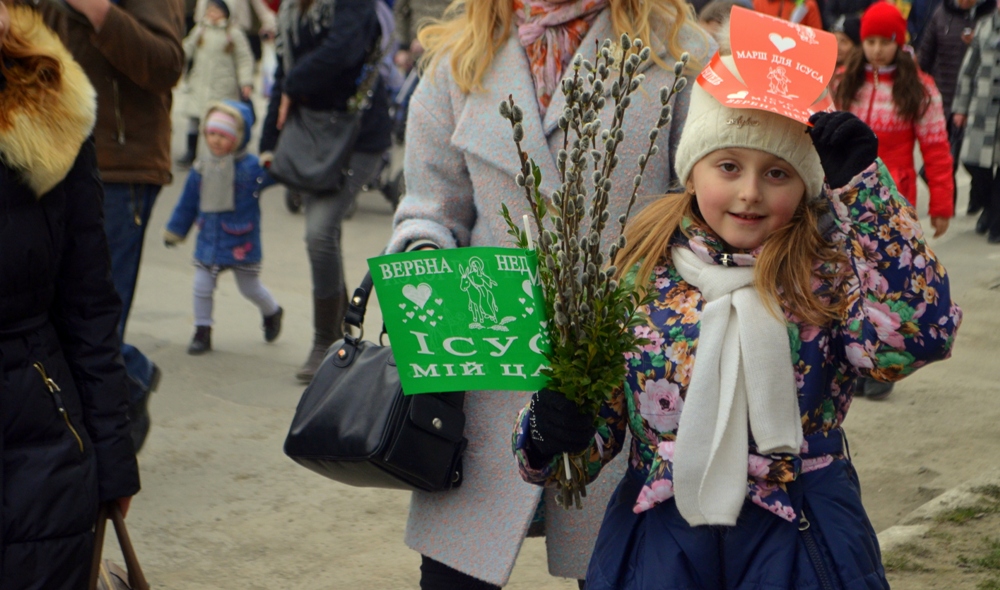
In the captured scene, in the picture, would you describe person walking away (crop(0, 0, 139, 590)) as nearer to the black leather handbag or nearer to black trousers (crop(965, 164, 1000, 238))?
the black leather handbag

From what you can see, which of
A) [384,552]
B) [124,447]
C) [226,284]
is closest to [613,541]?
[124,447]

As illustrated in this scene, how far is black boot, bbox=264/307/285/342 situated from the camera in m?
6.98

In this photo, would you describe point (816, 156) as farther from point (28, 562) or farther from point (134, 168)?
point (134, 168)

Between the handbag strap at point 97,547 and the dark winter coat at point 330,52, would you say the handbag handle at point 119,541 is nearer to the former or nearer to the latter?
the handbag strap at point 97,547

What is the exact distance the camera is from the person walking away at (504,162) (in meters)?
2.82

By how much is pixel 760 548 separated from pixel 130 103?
3204 mm

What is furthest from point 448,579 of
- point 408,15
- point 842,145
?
point 408,15

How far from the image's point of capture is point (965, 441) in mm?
5371

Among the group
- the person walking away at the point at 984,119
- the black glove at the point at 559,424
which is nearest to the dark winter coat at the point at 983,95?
the person walking away at the point at 984,119

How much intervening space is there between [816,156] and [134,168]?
3.01 meters

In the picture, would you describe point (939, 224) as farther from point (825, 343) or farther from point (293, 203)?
point (293, 203)

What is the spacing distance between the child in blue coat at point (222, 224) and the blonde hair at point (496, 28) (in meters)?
4.13

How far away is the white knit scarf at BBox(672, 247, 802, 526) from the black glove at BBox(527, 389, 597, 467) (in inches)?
7.9

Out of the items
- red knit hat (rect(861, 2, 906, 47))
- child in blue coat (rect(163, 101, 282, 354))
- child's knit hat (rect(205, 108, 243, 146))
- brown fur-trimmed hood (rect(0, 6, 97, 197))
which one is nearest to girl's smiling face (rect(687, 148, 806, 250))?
brown fur-trimmed hood (rect(0, 6, 97, 197))
